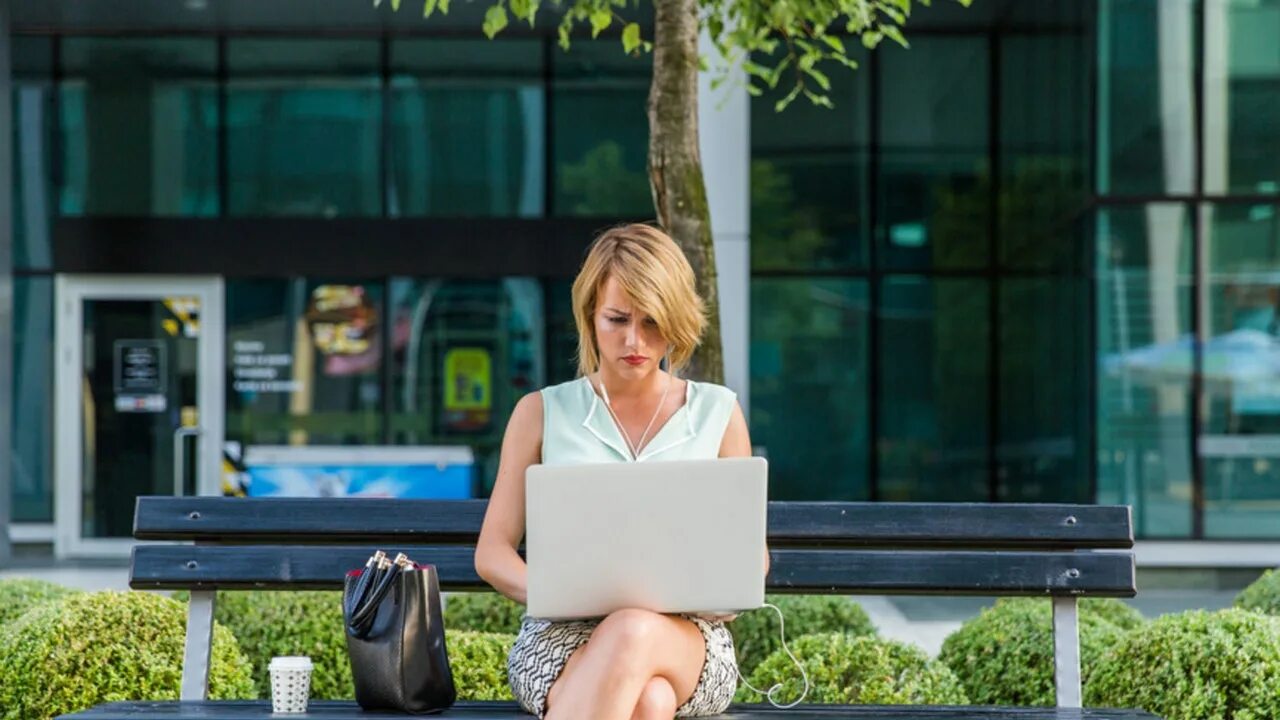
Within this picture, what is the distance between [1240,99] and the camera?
41.7ft

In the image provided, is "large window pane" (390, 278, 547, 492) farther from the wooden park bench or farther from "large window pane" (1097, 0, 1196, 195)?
the wooden park bench

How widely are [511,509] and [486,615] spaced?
2.26 m

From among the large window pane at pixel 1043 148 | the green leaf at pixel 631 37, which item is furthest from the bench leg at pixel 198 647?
the large window pane at pixel 1043 148

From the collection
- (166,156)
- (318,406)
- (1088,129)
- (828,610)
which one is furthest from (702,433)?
(166,156)

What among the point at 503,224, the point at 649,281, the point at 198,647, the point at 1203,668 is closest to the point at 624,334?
the point at 649,281

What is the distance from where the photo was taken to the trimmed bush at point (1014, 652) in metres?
5.29

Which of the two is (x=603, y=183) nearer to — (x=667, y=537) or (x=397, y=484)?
(x=397, y=484)

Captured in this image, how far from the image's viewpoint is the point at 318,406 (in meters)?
15.4

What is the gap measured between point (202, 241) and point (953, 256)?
7.43 m

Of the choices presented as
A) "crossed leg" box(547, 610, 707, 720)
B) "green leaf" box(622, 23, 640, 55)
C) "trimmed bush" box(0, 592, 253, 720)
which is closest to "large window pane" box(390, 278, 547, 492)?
"green leaf" box(622, 23, 640, 55)

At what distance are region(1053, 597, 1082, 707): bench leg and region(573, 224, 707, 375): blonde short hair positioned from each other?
1.29 meters

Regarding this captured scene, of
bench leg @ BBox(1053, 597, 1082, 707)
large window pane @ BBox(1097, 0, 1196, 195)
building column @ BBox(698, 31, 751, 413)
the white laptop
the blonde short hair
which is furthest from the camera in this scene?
building column @ BBox(698, 31, 751, 413)

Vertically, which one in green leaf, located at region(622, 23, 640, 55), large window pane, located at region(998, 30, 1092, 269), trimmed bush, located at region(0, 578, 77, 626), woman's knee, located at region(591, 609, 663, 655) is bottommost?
trimmed bush, located at region(0, 578, 77, 626)

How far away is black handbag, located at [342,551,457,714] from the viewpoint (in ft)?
11.6
